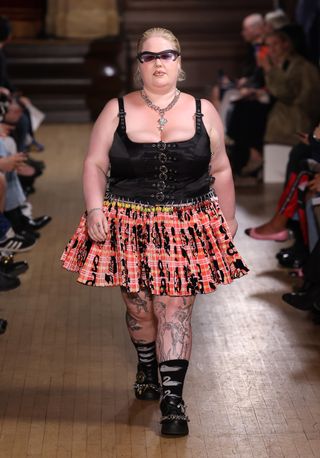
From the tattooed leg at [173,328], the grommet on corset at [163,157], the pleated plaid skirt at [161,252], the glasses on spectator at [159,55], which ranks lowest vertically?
the tattooed leg at [173,328]

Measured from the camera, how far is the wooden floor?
388 centimetres

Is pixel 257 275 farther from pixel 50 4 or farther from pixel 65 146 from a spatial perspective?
pixel 50 4

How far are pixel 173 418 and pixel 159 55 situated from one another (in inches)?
48.1

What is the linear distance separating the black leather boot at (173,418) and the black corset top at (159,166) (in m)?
0.68

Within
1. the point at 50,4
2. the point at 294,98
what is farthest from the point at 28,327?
the point at 50,4

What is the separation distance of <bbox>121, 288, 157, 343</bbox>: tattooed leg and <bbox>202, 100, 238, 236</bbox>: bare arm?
1.30 ft

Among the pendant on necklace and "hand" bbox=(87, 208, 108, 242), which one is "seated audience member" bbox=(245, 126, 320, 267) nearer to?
the pendant on necklace

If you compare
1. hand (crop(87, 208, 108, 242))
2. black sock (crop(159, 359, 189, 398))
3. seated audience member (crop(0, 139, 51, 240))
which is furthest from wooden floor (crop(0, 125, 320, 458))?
hand (crop(87, 208, 108, 242))

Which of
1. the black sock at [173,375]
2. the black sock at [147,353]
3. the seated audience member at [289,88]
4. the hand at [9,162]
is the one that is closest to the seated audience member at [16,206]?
the hand at [9,162]

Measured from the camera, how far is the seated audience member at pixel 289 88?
8258 mm

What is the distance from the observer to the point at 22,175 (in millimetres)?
8234

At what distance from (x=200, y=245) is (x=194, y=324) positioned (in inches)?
54.0

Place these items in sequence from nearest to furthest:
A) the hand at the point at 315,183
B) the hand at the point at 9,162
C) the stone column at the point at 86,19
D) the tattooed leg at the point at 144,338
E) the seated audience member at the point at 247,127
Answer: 1. the tattooed leg at the point at 144,338
2. the hand at the point at 315,183
3. the hand at the point at 9,162
4. the seated audience member at the point at 247,127
5. the stone column at the point at 86,19

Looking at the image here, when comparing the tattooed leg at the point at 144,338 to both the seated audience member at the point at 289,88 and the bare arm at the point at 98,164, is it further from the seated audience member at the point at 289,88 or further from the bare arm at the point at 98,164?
the seated audience member at the point at 289,88
